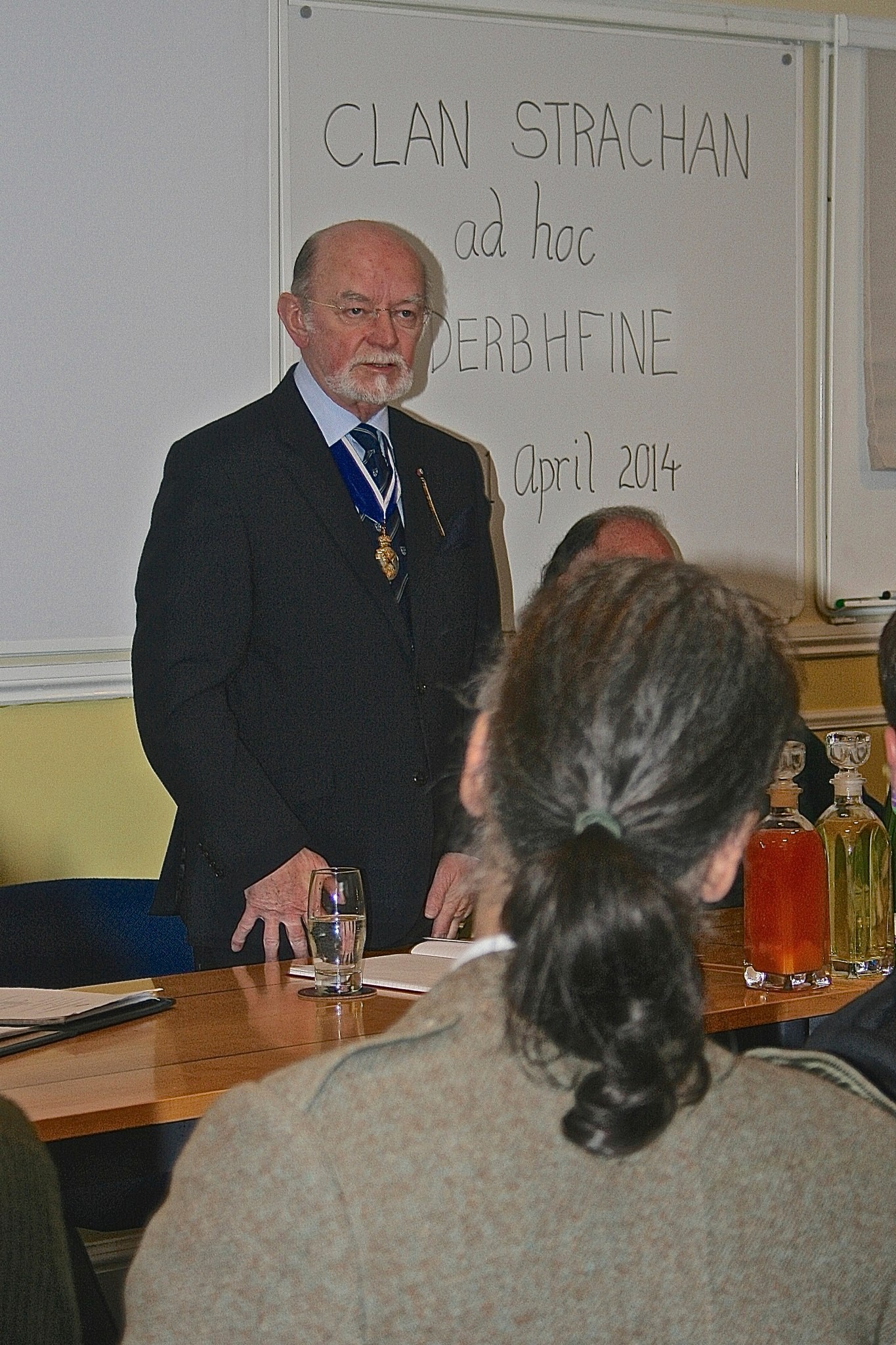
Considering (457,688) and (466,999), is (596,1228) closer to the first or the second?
(466,999)

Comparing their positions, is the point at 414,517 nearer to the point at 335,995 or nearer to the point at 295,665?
the point at 295,665

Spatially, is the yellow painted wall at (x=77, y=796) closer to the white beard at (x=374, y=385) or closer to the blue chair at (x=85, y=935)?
the blue chair at (x=85, y=935)

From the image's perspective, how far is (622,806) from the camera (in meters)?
0.85

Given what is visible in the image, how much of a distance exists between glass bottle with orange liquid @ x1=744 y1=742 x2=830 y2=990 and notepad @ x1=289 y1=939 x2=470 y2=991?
0.37m

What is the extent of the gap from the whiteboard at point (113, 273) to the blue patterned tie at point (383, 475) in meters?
0.50

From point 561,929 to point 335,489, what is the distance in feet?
6.58

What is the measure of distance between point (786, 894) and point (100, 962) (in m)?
1.12

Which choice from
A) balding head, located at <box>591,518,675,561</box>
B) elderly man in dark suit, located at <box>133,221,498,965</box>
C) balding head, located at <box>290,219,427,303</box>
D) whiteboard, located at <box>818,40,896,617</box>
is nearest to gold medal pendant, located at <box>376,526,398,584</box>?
elderly man in dark suit, located at <box>133,221,498,965</box>

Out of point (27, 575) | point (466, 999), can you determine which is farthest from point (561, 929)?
point (27, 575)

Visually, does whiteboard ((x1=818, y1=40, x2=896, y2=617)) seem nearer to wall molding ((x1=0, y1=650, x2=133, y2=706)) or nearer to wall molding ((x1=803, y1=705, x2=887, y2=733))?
wall molding ((x1=803, y1=705, x2=887, y2=733))

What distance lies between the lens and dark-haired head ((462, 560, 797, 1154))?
0.81 metres

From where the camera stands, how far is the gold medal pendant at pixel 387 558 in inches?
109

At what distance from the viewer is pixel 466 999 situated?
2.77ft

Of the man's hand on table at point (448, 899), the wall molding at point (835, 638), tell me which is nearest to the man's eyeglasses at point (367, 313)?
the man's hand on table at point (448, 899)
